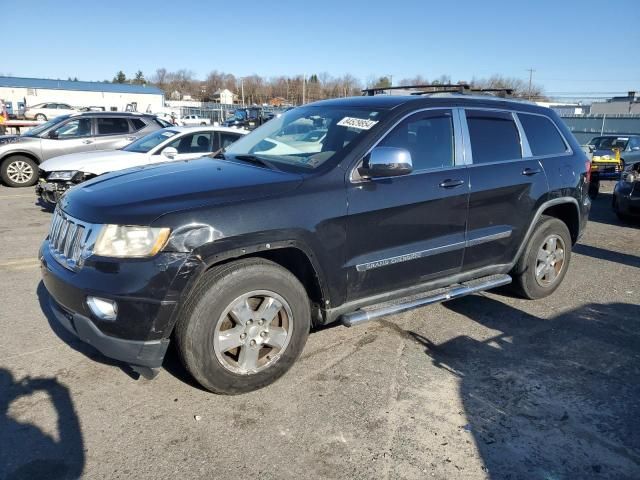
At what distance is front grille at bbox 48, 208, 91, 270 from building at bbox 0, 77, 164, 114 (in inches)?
2280

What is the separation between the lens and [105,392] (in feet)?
10.3

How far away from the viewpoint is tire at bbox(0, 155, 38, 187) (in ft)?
36.7

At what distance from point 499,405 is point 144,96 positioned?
235 ft

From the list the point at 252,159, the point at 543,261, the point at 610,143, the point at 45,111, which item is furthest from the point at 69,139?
the point at 45,111

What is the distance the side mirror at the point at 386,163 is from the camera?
3.26 metres

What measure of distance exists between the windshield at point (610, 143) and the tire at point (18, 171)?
16038mm

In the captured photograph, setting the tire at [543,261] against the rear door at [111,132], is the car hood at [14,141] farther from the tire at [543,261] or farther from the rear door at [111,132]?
the tire at [543,261]

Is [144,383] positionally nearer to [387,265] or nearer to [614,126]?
[387,265]

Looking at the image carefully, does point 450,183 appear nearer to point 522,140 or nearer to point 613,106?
point 522,140

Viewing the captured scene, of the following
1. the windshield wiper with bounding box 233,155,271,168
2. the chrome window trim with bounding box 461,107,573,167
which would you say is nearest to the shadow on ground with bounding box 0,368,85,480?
the windshield wiper with bounding box 233,155,271,168

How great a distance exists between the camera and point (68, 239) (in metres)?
3.05

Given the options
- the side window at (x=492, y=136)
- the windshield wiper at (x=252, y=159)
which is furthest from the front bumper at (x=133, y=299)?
the side window at (x=492, y=136)

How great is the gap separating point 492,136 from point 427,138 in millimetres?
772

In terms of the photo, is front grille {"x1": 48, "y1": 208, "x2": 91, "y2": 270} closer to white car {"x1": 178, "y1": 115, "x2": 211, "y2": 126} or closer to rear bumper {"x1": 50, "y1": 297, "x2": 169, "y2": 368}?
rear bumper {"x1": 50, "y1": 297, "x2": 169, "y2": 368}
